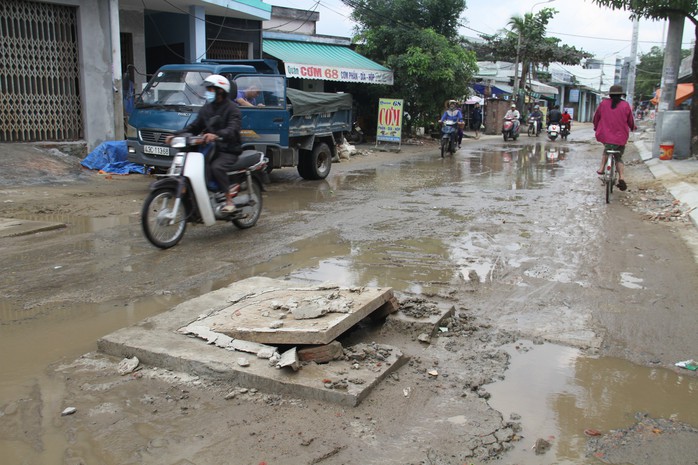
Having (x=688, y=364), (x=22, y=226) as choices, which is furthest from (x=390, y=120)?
(x=688, y=364)

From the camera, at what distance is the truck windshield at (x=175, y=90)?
10555mm

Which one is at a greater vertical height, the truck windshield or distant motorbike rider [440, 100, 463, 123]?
the truck windshield

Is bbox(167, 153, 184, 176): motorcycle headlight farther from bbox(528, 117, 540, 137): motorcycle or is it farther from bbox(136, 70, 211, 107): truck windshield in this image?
bbox(528, 117, 540, 137): motorcycle

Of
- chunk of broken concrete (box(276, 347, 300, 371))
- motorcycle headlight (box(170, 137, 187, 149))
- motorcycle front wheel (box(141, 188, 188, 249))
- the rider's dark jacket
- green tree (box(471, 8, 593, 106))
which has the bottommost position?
chunk of broken concrete (box(276, 347, 300, 371))

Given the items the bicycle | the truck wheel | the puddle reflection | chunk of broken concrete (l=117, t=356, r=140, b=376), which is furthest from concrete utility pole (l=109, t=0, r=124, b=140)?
the puddle reflection

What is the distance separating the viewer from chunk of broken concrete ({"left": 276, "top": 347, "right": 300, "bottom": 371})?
336cm

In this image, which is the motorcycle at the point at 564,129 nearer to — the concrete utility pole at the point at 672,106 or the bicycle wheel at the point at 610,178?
the concrete utility pole at the point at 672,106

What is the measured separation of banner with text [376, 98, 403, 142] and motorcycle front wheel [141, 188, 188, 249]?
603 inches

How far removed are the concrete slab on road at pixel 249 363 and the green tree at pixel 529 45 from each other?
115 ft

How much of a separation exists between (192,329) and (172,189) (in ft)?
9.97

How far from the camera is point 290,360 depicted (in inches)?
133

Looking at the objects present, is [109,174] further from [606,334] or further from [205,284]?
[606,334]

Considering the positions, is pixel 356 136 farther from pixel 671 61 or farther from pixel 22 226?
pixel 22 226

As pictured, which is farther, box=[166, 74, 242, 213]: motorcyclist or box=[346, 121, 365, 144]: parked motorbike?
box=[346, 121, 365, 144]: parked motorbike
